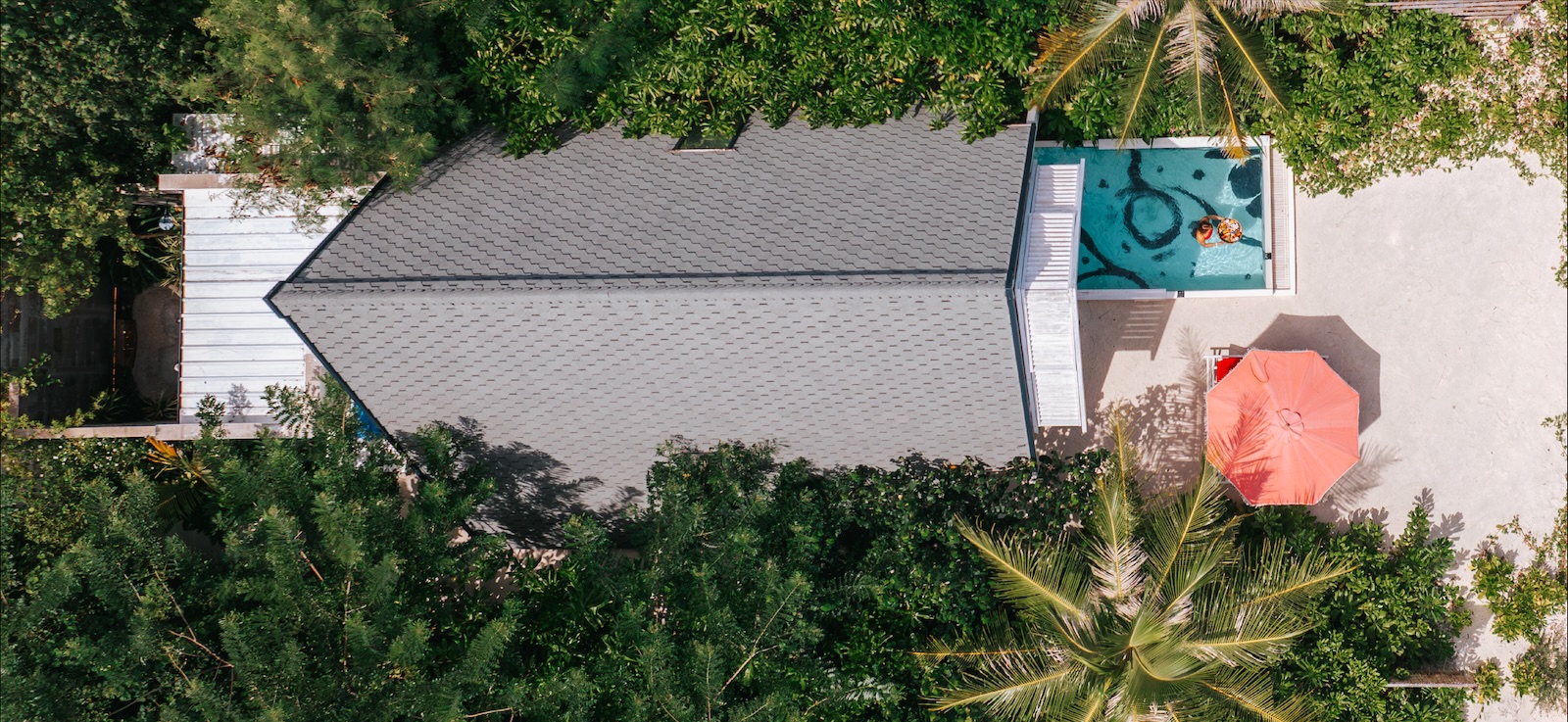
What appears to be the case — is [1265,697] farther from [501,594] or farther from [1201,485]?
[501,594]

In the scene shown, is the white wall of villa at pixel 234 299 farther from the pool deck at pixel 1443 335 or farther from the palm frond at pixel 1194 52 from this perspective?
the pool deck at pixel 1443 335

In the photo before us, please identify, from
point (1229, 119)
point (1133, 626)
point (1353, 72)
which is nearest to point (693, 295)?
point (1133, 626)

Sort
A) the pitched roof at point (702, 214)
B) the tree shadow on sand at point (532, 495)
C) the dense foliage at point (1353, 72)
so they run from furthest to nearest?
the dense foliage at point (1353, 72)
the tree shadow on sand at point (532, 495)
the pitched roof at point (702, 214)

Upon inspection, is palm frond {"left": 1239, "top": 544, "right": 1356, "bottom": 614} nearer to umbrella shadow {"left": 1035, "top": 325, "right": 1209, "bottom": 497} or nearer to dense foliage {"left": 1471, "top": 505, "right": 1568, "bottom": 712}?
umbrella shadow {"left": 1035, "top": 325, "right": 1209, "bottom": 497}

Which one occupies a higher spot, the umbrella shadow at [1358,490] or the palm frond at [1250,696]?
the umbrella shadow at [1358,490]

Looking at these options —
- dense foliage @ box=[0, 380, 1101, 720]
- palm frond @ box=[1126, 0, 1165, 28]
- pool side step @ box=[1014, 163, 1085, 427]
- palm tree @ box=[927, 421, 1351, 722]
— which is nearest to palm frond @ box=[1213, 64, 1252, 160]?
palm frond @ box=[1126, 0, 1165, 28]

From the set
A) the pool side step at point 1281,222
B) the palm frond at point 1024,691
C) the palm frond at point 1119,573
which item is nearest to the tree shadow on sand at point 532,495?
the palm frond at point 1024,691
